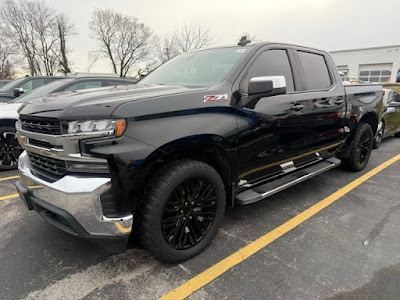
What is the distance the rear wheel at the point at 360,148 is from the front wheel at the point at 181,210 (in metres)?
3.03

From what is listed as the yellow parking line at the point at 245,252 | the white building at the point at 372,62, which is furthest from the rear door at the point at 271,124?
the white building at the point at 372,62

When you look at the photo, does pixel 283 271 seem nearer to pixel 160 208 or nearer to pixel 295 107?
pixel 160 208

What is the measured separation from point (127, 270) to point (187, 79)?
1905 millimetres

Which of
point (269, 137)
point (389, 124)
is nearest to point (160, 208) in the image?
point (269, 137)

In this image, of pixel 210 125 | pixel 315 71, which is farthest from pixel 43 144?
pixel 315 71

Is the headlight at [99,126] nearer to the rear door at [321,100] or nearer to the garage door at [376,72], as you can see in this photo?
the rear door at [321,100]

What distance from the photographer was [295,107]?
314cm

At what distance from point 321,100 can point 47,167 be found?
10.1ft

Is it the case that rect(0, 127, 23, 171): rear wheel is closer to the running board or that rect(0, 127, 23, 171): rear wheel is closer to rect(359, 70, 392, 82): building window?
the running board

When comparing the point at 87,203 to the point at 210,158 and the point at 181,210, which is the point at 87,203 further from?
the point at 210,158

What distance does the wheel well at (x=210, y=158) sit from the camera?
7.40 ft

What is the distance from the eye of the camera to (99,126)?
1.93 m

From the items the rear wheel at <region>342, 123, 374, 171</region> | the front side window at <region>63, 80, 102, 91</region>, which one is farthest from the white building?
the front side window at <region>63, 80, 102, 91</region>

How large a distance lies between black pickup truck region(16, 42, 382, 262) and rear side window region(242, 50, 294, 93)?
0.04 ft
